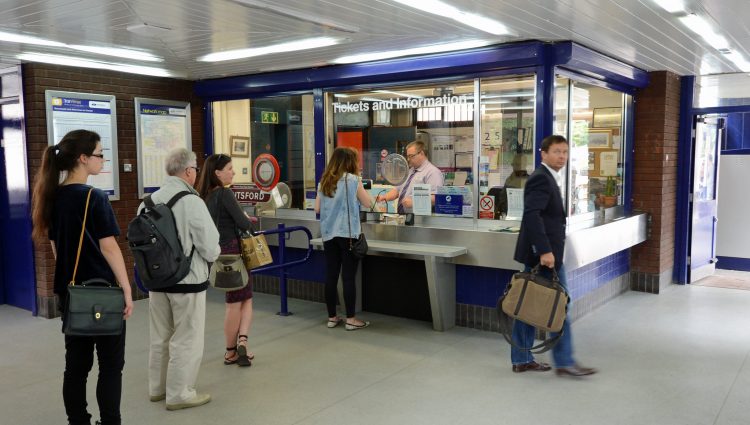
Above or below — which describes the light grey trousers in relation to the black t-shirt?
below

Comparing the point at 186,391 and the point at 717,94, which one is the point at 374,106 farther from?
the point at 717,94

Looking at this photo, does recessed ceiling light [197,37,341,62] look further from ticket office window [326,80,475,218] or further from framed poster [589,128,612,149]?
framed poster [589,128,612,149]

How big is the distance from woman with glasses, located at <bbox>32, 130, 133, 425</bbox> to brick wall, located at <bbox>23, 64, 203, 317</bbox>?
347 centimetres

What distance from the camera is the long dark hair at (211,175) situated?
4371mm

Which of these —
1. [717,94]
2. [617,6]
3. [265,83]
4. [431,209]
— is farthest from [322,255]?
[717,94]

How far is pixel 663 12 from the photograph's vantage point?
4.25 m

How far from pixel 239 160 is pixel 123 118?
139 cm

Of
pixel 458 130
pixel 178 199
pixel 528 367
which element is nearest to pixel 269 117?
pixel 458 130

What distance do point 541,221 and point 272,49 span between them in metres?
2.85

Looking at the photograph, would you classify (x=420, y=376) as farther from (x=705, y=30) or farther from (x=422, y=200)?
(x=705, y=30)

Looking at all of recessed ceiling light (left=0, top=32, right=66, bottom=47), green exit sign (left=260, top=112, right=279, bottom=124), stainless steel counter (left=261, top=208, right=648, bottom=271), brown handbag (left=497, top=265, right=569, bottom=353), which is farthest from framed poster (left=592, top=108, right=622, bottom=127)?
recessed ceiling light (left=0, top=32, right=66, bottom=47)

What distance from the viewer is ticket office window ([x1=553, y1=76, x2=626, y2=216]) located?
229 inches

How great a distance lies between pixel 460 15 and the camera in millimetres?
4270

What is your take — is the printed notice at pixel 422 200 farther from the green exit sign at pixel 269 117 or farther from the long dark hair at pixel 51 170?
the long dark hair at pixel 51 170
